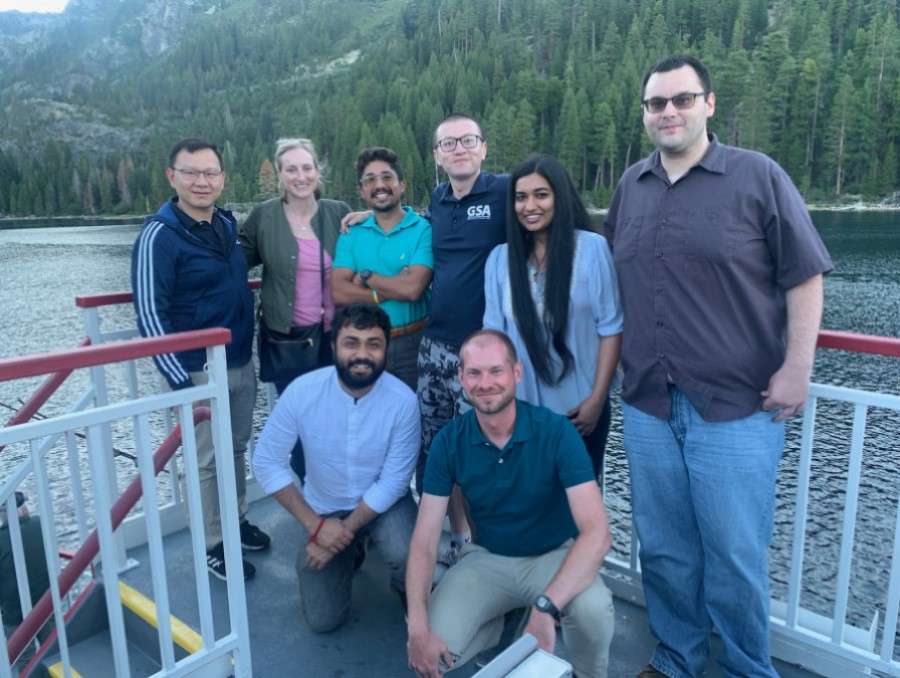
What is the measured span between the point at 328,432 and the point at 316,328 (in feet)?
2.48

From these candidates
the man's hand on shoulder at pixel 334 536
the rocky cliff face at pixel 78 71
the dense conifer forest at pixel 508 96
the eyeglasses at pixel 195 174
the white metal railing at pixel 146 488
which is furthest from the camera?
the rocky cliff face at pixel 78 71

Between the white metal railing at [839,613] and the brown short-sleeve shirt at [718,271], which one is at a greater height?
the brown short-sleeve shirt at [718,271]

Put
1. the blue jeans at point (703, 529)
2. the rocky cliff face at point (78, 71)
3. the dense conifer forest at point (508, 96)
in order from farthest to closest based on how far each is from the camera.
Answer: the rocky cliff face at point (78, 71)
the dense conifer forest at point (508, 96)
the blue jeans at point (703, 529)

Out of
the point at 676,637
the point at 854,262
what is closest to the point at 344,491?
the point at 676,637

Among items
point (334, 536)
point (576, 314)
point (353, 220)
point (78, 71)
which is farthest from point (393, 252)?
point (78, 71)

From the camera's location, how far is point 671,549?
7.59 ft

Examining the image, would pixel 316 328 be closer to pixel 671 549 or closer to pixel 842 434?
pixel 671 549

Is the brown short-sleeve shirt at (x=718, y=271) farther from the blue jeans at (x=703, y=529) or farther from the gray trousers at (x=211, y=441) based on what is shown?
the gray trousers at (x=211, y=441)

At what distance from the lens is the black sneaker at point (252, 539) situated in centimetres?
334

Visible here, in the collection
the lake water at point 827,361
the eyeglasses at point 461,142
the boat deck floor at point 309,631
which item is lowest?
the lake water at point 827,361

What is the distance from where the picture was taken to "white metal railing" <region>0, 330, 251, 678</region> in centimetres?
181

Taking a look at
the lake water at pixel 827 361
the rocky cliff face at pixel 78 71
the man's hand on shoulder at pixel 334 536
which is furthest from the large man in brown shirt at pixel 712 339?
the rocky cliff face at pixel 78 71

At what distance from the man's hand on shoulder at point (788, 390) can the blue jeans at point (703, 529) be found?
78mm

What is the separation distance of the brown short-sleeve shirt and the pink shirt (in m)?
1.64
